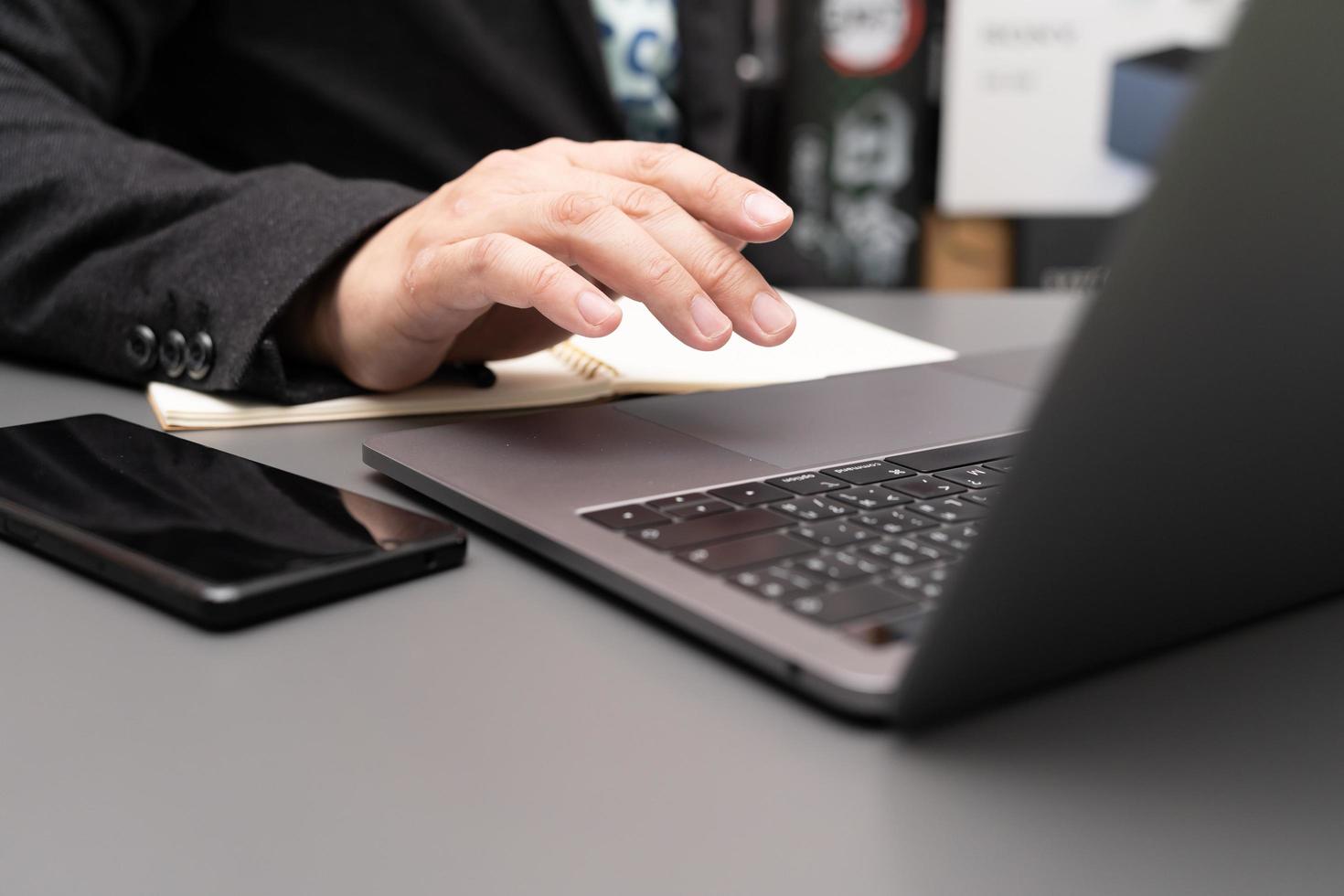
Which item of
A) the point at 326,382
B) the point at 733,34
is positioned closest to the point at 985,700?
the point at 326,382

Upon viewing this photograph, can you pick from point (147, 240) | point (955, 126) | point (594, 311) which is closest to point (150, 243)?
point (147, 240)

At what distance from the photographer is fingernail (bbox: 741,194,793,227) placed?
47cm

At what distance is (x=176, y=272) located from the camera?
557mm

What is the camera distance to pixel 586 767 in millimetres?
253

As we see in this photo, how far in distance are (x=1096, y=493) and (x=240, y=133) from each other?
33.1 inches

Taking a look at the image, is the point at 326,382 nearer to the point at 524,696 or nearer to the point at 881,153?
the point at 524,696

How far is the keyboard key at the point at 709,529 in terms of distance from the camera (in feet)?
1.08

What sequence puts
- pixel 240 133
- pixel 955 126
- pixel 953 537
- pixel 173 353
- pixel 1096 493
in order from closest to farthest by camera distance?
pixel 1096 493, pixel 953 537, pixel 173 353, pixel 240 133, pixel 955 126

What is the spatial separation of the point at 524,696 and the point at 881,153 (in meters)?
1.43

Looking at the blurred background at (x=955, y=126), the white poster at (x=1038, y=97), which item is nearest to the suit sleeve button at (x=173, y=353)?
the blurred background at (x=955, y=126)

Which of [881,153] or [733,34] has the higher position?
[733,34]

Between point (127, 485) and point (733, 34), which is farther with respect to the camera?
point (733, 34)

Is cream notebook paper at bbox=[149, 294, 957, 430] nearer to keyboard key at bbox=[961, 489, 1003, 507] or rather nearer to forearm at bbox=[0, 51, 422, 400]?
forearm at bbox=[0, 51, 422, 400]

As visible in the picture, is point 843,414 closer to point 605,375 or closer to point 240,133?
point 605,375
